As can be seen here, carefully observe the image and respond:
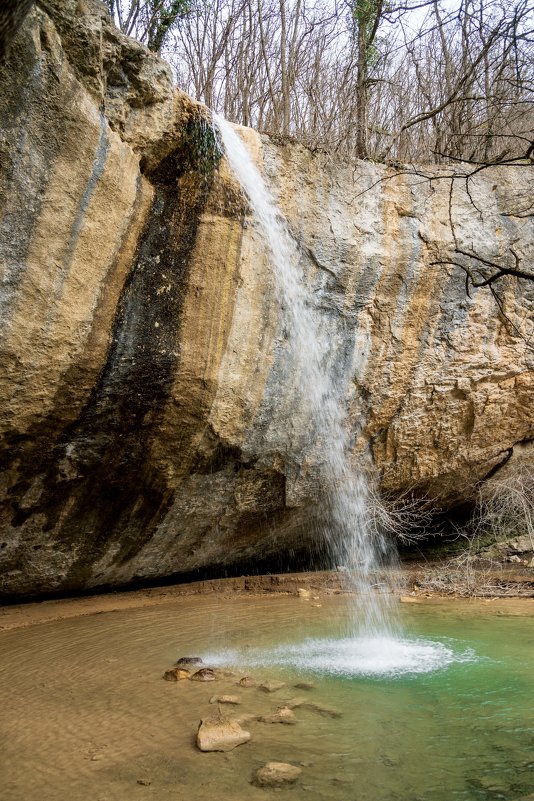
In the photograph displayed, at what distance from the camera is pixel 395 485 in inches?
303

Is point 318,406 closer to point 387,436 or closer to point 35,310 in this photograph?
point 387,436

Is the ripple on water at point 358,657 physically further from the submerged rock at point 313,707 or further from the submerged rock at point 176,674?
the submerged rock at point 313,707

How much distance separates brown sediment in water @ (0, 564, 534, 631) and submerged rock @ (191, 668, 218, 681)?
2357 millimetres

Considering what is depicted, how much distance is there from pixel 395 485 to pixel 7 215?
5.24m

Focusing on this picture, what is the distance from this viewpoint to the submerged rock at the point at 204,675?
3.73m

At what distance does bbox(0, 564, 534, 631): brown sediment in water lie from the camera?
591 centimetres

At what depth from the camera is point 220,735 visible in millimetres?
2785

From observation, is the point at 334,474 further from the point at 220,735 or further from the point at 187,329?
the point at 220,735

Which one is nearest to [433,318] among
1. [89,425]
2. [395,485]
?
[395,485]

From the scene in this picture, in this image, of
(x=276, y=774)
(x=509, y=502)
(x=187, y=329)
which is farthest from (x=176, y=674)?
(x=509, y=502)

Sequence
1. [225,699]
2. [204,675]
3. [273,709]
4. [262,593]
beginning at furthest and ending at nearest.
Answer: [262,593] → [204,675] → [225,699] → [273,709]

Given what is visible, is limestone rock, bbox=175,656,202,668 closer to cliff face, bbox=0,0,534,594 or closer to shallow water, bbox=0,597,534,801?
shallow water, bbox=0,597,534,801

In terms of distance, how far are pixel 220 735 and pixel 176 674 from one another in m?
1.06

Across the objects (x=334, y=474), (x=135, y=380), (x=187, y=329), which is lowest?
(x=334, y=474)
